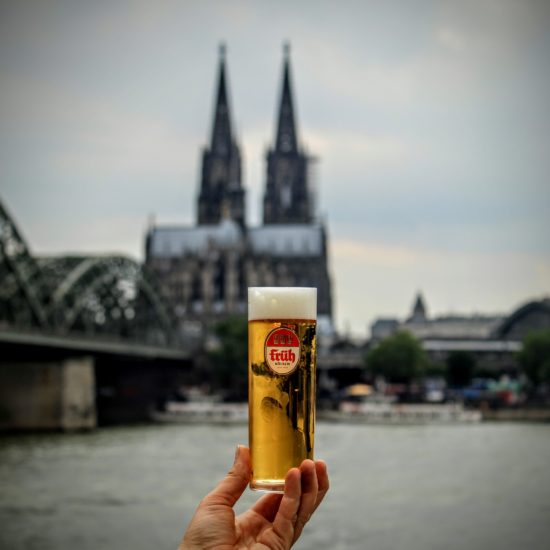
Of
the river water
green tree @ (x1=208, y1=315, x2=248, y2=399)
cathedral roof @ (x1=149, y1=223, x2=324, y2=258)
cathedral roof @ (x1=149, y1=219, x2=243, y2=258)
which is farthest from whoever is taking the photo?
cathedral roof @ (x1=149, y1=219, x2=243, y2=258)

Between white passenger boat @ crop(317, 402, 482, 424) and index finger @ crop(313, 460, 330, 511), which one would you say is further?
white passenger boat @ crop(317, 402, 482, 424)

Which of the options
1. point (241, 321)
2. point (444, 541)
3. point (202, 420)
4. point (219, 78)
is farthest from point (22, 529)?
point (219, 78)

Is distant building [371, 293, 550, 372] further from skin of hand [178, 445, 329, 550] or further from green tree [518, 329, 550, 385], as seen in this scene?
skin of hand [178, 445, 329, 550]

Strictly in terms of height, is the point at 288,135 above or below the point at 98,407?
above

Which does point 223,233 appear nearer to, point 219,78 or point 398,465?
point 219,78

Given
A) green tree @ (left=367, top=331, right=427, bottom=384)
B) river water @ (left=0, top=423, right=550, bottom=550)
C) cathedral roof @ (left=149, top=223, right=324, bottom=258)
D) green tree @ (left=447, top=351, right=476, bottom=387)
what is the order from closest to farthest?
river water @ (left=0, top=423, right=550, bottom=550), green tree @ (left=367, top=331, right=427, bottom=384), green tree @ (left=447, top=351, right=476, bottom=387), cathedral roof @ (left=149, top=223, right=324, bottom=258)

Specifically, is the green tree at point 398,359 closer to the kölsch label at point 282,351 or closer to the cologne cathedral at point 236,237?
the cologne cathedral at point 236,237

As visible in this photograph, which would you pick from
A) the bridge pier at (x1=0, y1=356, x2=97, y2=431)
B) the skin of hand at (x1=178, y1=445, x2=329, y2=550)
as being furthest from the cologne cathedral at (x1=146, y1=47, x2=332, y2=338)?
the skin of hand at (x1=178, y1=445, x2=329, y2=550)
